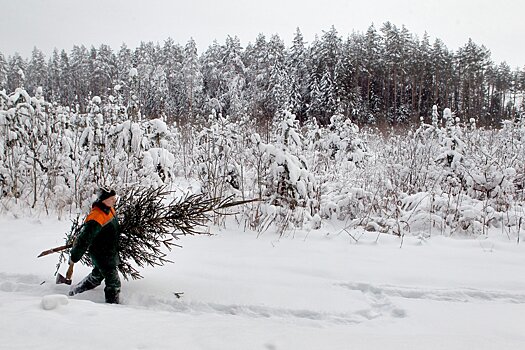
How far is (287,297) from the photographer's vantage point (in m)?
3.24

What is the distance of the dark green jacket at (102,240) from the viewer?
3094mm

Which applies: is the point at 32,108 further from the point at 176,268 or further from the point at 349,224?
the point at 349,224

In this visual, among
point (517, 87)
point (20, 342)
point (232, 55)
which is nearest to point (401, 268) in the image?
point (20, 342)

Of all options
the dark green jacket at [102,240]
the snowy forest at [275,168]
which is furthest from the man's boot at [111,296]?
the snowy forest at [275,168]

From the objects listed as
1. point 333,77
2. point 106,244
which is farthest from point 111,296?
point 333,77

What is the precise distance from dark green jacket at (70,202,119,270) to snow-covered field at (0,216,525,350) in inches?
14.7

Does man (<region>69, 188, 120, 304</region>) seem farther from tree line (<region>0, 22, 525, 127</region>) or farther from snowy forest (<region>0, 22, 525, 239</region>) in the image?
tree line (<region>0, 22, 525, 127</region>)

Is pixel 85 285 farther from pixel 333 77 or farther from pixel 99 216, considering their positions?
pixel 333 77

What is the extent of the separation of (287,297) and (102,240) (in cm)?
167

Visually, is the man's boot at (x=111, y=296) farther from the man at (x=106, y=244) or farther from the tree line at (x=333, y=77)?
the tree line at (x=333, y=77)

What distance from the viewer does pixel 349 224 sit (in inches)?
236

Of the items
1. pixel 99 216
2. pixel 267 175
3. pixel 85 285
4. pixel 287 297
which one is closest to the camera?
pixel 99 216

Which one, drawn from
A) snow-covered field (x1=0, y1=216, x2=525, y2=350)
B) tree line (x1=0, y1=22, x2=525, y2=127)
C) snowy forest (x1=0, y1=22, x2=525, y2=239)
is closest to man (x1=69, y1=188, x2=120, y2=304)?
snow-covered field (x1=0, y1=216, x2=525, y2=350)

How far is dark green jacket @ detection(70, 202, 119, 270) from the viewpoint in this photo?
10.2ft
